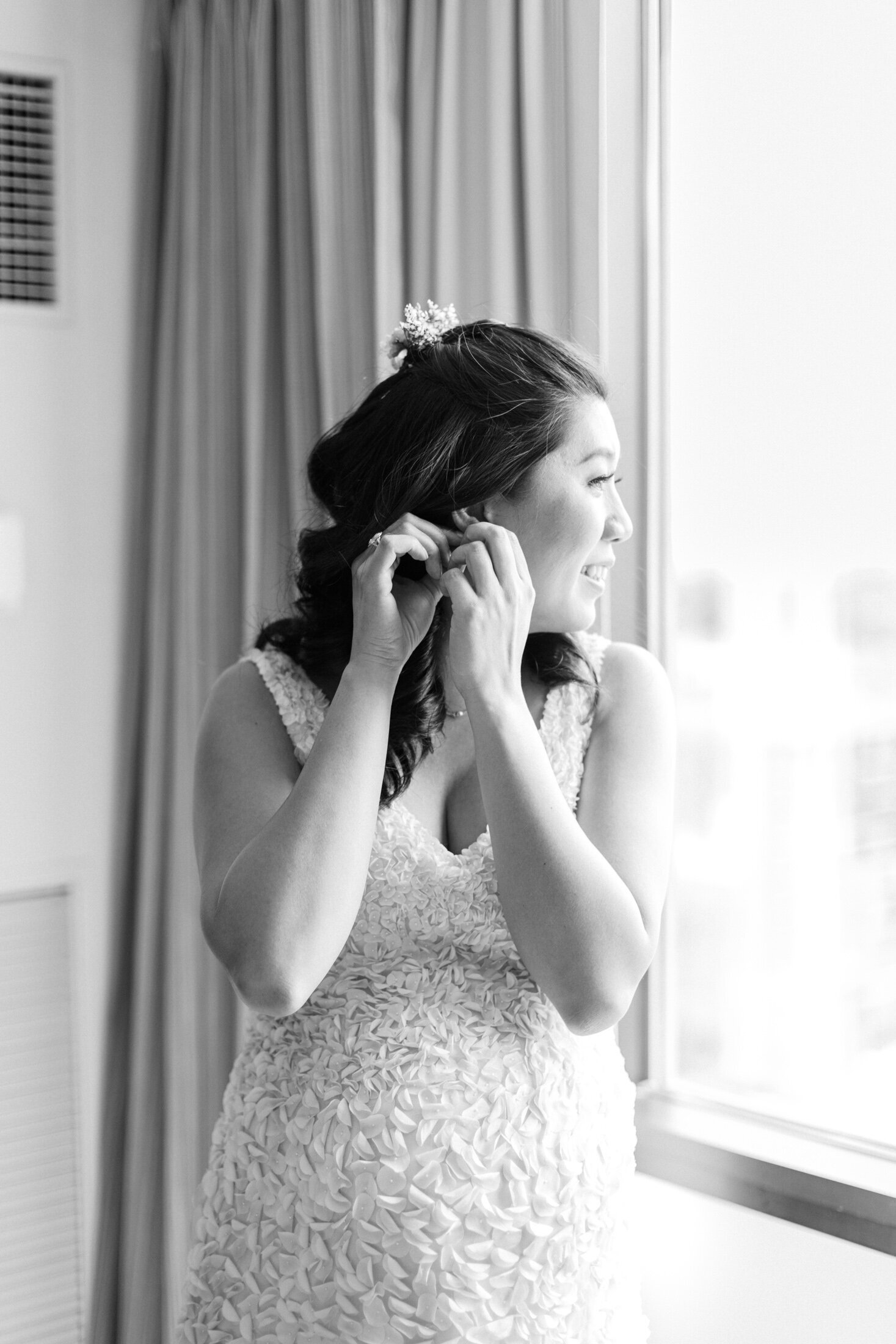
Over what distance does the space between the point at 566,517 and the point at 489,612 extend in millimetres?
158

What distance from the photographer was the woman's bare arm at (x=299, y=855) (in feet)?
3.88

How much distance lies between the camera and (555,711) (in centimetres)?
136

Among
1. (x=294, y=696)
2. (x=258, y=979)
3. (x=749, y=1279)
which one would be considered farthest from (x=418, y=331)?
(x=749, y=1279)

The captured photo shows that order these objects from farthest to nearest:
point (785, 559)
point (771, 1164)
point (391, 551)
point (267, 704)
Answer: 1. point (785, 559)
2. point (771, 1164)
3. point (267, 704)
4. point (391, 551)

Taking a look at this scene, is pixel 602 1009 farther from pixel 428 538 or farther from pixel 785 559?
pixel 785 559

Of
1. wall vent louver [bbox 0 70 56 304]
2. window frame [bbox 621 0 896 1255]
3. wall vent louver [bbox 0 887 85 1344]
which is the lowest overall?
wall vent louver [bbox 0 887 85 1344]

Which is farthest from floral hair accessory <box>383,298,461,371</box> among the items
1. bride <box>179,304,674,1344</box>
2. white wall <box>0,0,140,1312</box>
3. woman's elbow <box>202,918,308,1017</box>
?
white wall <box>0,0,140,1312</box>

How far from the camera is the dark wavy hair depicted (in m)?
1.32

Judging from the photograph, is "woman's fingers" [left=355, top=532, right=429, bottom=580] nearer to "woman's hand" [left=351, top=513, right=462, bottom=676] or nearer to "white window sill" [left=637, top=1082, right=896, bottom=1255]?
"woman's hand" [left=351, top=513, right=462, bottom=676]

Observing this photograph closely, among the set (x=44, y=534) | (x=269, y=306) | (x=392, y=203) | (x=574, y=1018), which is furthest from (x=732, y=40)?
(x=44, y=534)

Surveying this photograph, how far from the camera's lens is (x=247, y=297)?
226cm

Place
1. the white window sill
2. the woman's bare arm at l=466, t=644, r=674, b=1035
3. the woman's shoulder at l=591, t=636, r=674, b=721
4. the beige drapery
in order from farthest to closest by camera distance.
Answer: the beige drapery
the white window sill
the woman's shoulder at l=591, t=636, r=674, b=721
the woman's bare arm at l=466, t=644, r=674, b=1035

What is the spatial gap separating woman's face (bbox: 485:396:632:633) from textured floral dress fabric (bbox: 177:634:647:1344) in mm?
126

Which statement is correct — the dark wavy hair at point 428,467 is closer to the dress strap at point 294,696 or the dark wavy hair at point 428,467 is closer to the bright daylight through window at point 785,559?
the dress strap at point 294,696
